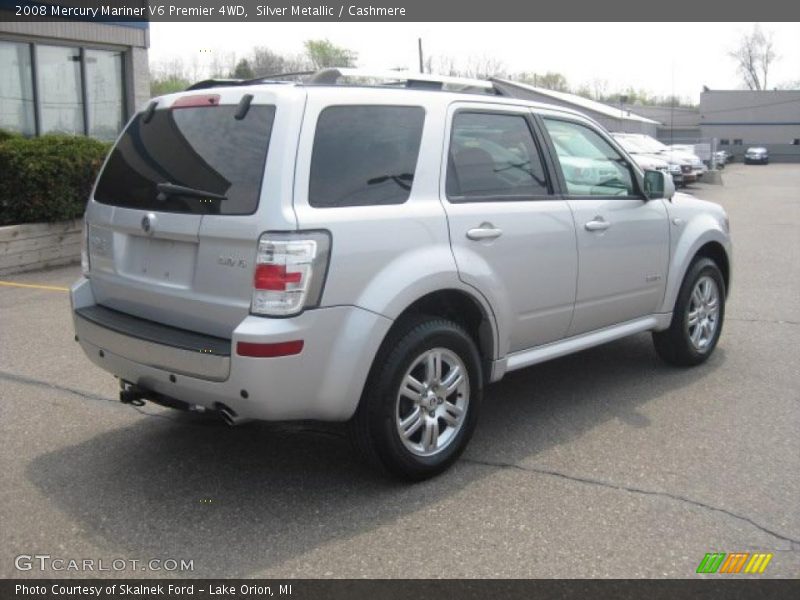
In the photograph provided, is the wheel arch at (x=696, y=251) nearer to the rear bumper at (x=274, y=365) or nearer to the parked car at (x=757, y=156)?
the rear bumper at (x=274, y=365)

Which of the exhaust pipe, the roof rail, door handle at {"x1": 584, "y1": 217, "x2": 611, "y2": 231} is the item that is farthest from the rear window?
door handle at {"x1": 584, "y1": 217, "x2": 611, "y2": 231}

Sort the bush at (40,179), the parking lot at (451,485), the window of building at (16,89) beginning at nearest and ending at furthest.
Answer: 1. the parking lot at (451,485)
2. the bush at (40,179)
3. the window of building at (16,89)

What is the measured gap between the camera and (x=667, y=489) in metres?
3.98

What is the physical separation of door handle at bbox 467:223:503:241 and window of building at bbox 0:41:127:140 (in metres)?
12.4

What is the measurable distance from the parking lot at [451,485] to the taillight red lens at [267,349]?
2.07 feet

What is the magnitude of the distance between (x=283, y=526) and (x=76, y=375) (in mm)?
2845

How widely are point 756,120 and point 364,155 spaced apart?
77.7m

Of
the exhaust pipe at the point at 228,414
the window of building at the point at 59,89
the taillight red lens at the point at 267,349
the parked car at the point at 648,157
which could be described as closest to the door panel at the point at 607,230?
the taillight red lens at the point at 267,349

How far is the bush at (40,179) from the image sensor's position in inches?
394

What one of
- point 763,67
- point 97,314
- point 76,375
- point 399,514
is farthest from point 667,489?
point 763,67

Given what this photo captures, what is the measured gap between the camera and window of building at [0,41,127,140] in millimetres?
14203

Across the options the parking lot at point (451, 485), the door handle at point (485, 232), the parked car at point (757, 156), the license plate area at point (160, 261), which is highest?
the door handle at point (485, 232)
